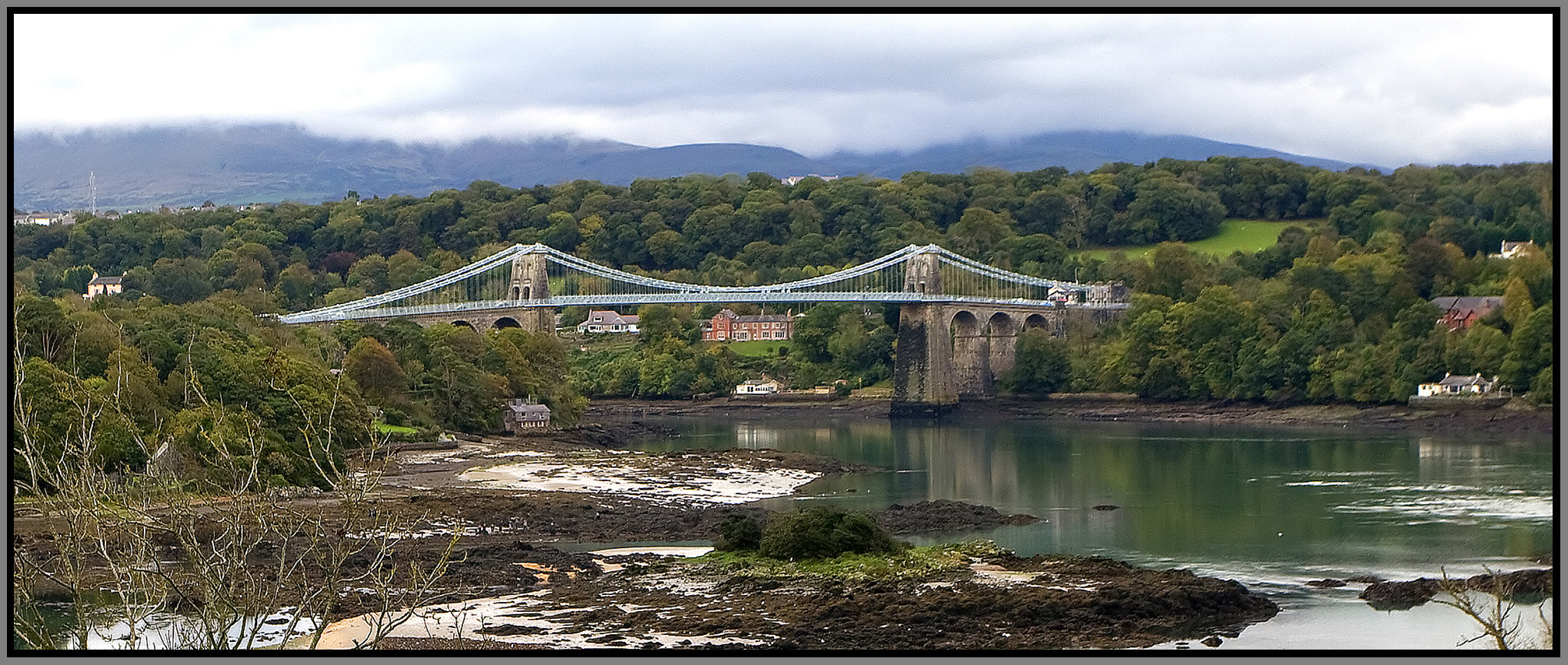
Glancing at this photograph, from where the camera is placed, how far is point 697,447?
28094 mm

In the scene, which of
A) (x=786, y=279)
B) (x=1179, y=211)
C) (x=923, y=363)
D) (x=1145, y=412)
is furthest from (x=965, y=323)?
(x=1179, y=211)

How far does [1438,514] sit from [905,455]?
11927 millimetres

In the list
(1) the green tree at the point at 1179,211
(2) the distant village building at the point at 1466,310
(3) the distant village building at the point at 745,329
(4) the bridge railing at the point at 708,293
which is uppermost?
(1) the green tree at the point at 1179,211

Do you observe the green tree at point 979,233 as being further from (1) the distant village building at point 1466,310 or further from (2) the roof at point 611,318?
(1) the distant village building at point 1466,310

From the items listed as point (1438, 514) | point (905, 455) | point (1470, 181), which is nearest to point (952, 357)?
point (1470, 181)

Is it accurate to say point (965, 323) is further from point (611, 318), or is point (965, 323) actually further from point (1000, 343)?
point (611, 318)

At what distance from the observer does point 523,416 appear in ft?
95.1

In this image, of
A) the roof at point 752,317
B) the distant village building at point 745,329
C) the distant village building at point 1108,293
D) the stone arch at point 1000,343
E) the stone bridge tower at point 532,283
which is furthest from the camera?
the roof at point 752,317

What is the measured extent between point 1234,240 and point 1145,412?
47.3 feet

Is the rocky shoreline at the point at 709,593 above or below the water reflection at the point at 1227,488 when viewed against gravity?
above

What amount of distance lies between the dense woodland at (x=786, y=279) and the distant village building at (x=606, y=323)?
692 mm

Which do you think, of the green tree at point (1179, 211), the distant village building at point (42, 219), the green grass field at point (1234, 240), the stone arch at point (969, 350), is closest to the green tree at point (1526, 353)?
the stone arch at point (969, 350)

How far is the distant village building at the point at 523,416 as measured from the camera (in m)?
28.8

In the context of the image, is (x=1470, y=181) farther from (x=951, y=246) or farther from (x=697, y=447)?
(x=697, y=447)
